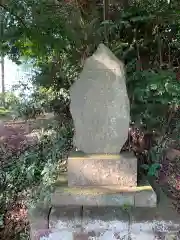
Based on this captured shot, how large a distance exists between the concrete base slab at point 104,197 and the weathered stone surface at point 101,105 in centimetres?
39

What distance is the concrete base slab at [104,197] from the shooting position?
2594 mm

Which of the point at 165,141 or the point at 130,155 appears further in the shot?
the point at 165,141

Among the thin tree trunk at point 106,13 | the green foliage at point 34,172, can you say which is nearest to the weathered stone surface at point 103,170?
the green foliage at point 34,172

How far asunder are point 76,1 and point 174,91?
1.81 metres

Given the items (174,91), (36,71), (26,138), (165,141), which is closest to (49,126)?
(26,138)

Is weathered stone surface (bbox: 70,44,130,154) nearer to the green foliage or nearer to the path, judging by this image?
the green foliage

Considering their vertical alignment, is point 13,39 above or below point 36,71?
above

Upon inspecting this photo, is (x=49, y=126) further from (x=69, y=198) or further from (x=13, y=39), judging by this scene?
(x=69, y=198)

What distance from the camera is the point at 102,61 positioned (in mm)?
2742

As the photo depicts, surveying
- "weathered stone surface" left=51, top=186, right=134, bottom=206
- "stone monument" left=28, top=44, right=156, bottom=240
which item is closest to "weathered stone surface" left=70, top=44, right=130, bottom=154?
"stone monument" left=28, top=44, right=156, bottom=240

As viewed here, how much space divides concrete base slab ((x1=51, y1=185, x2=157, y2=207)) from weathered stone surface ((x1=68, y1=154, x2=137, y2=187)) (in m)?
0.12

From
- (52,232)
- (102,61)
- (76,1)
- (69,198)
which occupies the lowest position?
(52,232)

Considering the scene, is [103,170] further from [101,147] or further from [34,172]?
[34,172]

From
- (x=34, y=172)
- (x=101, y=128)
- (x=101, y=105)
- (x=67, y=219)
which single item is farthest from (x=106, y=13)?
(x=67, y=219)
